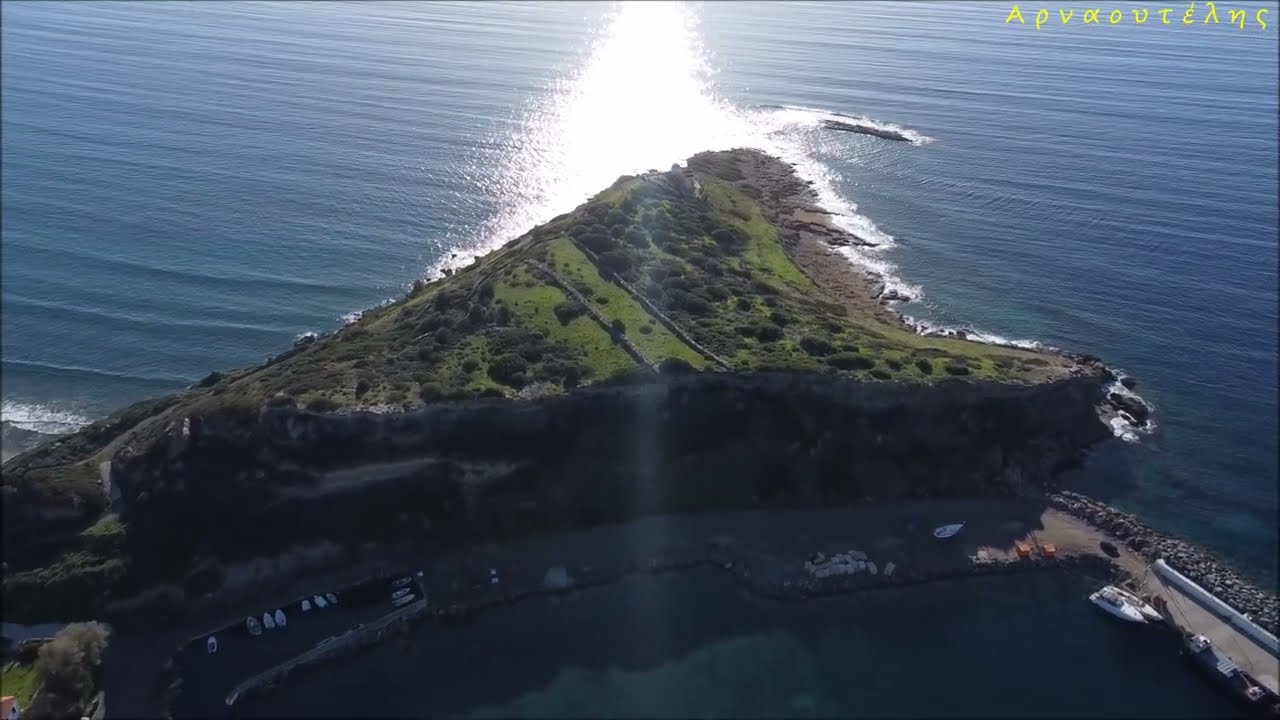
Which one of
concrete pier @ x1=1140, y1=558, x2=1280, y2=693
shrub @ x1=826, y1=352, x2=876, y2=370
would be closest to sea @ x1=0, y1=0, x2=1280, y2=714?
concrete pier @ x1=1140, y1=558, x2=1280, y2=693

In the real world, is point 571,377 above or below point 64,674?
above

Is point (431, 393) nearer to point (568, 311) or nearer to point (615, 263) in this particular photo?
point (568, 311)

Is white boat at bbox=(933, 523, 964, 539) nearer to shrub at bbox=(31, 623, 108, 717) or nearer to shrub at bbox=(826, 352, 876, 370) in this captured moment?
shrub at bbox=(826, 352, 876, 370)

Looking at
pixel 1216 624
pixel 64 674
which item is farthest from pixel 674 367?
pixel 64 674

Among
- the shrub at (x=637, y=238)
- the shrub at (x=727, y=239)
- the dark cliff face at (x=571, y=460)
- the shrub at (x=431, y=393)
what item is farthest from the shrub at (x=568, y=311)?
the shrub at (x=727, y=239)

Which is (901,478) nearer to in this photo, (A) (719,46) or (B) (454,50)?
(A) (719,46)

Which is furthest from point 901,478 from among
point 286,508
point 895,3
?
point 895,3

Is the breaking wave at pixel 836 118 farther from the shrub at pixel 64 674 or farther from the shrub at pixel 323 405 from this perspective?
the shrub at pixel 64 674
